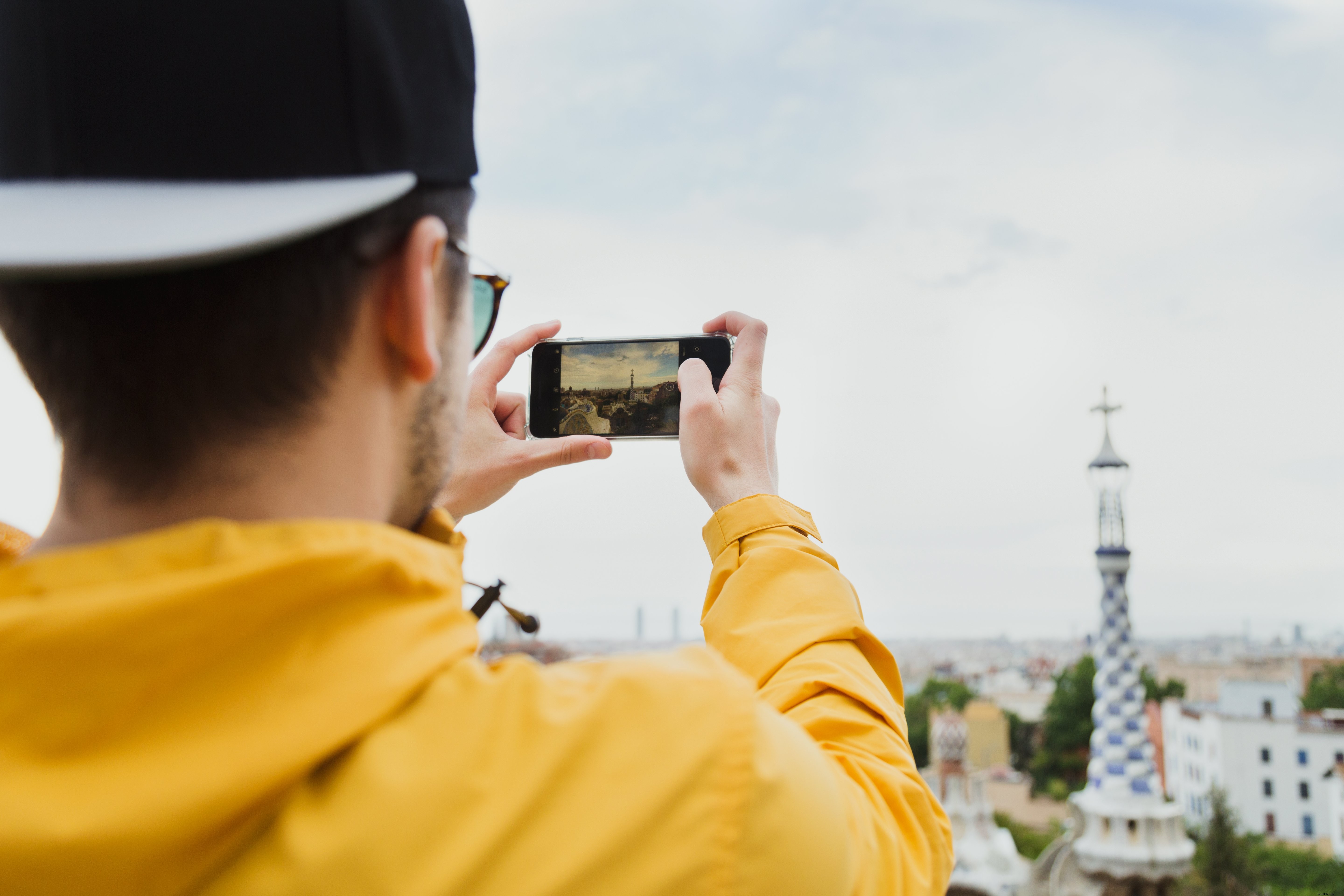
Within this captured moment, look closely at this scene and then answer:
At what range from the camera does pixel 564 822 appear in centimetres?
44

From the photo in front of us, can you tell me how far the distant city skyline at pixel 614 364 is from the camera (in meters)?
1.05

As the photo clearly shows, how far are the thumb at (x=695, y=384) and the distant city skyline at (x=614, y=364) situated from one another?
0.38 ft

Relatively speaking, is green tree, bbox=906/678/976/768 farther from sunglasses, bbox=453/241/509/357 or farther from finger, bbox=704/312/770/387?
sunglasses, bbox=453/241/509/357

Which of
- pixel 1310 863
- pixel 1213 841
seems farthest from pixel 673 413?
pixel 1310 863

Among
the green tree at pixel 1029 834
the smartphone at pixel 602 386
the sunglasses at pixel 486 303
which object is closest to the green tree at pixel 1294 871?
the green tree at pixel 1029 834

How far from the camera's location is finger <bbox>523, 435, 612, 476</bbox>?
882 mm

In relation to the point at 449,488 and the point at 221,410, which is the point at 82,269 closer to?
the point at 221,410

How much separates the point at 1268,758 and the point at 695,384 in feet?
77.5

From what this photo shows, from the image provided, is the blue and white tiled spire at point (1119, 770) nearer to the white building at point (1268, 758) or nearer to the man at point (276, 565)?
the man at point (276, 565)

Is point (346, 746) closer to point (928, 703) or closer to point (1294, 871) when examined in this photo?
point (1294, 871)

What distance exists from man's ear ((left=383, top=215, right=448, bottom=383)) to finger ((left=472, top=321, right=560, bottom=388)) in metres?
0.44

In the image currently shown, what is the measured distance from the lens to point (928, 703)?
84.2ft

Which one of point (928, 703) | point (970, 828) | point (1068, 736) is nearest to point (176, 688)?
point (970, 828)

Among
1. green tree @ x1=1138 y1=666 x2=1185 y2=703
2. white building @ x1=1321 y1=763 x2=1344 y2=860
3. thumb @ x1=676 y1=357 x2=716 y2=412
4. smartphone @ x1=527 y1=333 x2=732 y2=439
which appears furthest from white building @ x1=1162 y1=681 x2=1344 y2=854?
thumb @ x1=676 y1=357 x2=716 y2=412
